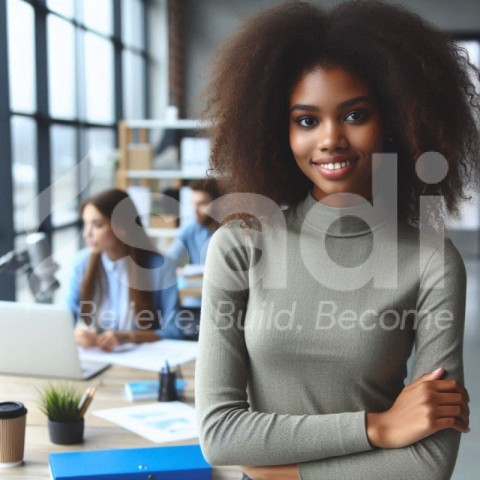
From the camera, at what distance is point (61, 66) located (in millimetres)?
5574

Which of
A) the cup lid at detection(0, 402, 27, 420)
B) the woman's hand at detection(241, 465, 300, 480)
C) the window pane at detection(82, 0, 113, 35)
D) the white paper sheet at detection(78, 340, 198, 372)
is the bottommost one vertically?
the white paper sheet at detection(78, 340, 198, 372)

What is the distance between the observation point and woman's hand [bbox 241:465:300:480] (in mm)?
1382

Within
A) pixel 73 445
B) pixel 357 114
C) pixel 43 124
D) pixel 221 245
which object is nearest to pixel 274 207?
pixel 221 245

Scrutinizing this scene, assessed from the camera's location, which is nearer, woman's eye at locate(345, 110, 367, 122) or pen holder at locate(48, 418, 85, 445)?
woman's eye at locate(345, 110, 367, 122)

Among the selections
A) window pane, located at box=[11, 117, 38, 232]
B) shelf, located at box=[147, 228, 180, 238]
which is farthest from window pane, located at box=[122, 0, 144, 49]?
window pane, located at box=[11, 117, 38, 232]

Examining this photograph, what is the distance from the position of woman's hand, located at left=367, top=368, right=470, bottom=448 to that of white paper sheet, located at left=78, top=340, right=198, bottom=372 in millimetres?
1411

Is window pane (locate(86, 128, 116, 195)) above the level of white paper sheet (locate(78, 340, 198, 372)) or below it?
above

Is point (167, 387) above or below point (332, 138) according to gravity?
below

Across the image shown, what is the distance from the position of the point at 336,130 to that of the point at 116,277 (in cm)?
241

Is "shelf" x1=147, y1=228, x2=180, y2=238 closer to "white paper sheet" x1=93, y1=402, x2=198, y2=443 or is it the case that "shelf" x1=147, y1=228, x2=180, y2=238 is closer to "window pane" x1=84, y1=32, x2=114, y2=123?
"window pane" x1=84, y1=32, x2=114, y2=123

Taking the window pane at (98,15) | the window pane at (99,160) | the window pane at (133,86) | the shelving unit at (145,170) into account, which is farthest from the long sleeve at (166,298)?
the window pane at (133,86)

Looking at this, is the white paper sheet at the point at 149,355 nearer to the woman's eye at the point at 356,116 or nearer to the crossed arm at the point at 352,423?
the crossed arm at the point at 352,423

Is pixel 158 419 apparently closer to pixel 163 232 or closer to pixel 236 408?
pixel 236 408

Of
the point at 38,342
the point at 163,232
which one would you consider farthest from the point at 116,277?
the point at 163,232
